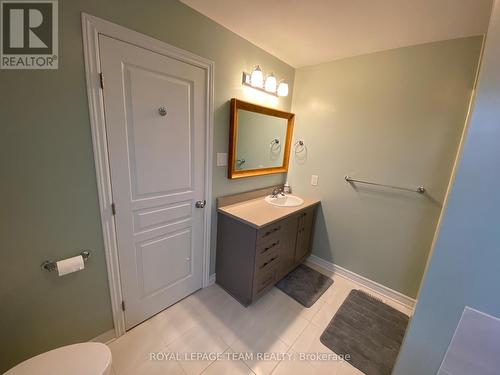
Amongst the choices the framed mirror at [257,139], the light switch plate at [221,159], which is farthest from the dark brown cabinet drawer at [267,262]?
the light switch plate at [221,159]

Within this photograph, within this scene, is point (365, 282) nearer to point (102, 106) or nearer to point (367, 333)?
point (367, 333)

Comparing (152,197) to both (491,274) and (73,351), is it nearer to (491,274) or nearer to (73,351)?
(73,351)

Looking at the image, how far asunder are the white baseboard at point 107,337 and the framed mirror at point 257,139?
1.49 meters

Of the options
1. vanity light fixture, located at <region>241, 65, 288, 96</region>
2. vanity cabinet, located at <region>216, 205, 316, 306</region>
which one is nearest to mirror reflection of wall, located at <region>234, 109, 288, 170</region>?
vanity light fixture, located at <region>241, 65, 288, 96</region>

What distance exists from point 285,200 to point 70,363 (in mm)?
2040

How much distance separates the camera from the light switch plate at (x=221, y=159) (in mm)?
1809

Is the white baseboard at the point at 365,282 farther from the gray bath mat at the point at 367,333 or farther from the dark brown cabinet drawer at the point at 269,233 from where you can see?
the dark brown cabinet drawer at the point at 269,233

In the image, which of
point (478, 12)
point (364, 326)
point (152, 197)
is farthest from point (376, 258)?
point (152, 197)

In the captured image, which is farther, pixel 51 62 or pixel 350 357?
pixel 350 357

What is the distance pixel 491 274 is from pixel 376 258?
4.67 feet

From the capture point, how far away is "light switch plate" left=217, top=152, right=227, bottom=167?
5.93 feet

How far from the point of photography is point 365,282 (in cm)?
217

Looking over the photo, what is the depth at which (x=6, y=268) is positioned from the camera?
0.98m

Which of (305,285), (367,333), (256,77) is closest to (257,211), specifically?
(305,285)
